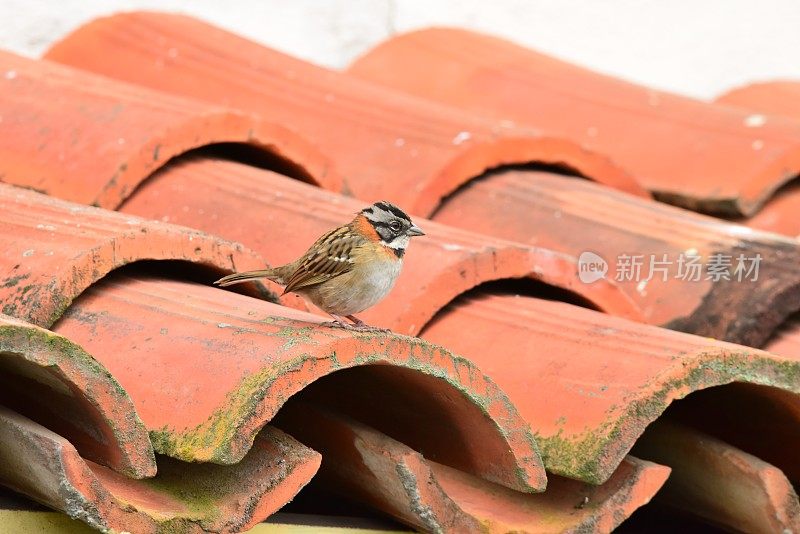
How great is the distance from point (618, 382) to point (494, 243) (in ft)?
2.29

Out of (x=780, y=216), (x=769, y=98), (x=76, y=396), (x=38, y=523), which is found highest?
(x=76, y=396)

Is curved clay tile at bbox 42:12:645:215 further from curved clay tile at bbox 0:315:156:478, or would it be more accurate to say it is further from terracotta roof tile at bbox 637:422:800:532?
curved clay tile at bbox 0:315:156:478

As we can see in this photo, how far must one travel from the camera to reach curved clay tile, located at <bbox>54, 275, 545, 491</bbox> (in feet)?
8.32

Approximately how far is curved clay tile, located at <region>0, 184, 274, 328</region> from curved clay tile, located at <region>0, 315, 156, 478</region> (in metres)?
0.28

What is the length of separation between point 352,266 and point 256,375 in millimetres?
766

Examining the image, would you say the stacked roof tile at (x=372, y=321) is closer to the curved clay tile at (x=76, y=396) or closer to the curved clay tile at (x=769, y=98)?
the curved clay tile at (x=76, y=396)

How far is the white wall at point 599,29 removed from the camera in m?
6.96

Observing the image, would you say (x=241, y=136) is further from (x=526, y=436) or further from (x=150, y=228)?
(x=526, y=436)

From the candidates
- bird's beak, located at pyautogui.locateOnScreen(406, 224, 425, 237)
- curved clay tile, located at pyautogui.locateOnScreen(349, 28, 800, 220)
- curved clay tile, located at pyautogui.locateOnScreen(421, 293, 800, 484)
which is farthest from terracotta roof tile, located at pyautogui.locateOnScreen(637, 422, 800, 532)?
curved clay tile, located at pyautogui.locateOnScreen(349, 28, 800, 220)

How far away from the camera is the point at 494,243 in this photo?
3604 mm

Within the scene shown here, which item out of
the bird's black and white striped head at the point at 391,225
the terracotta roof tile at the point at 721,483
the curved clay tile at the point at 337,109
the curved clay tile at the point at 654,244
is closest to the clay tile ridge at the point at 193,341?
the bird's black and white striped head at the point at 391,225

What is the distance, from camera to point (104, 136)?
408 cm

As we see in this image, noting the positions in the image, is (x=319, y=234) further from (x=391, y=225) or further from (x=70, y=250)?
(x=70, y=250)

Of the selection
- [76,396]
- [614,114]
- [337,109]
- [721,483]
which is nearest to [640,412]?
[721,483]
